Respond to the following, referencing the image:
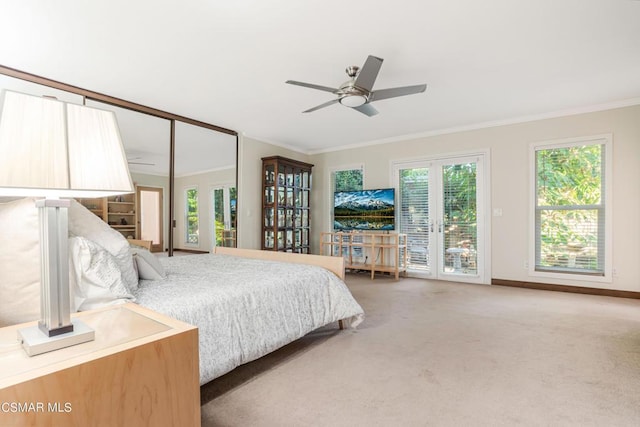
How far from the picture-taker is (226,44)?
8.42 ft

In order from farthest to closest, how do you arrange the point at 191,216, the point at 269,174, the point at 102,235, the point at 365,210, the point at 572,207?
the point at 365,210 < the point at 269,174 < the point at 191,216 < the point at 572,207 < the point at 102,235

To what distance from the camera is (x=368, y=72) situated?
256cm

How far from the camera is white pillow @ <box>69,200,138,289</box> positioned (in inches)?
60.8

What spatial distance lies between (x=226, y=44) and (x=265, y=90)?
93 centimetres

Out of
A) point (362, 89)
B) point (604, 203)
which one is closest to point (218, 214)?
point (362, 89)

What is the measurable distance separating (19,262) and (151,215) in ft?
9.77

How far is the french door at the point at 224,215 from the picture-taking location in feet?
16.0

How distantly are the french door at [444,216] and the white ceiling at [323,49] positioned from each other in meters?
1.26

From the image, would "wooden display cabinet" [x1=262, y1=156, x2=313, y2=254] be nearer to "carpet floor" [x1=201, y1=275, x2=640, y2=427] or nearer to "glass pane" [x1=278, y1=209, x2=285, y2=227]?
"glass pane" [x1=278, y1=209, x2=285, y2=227]

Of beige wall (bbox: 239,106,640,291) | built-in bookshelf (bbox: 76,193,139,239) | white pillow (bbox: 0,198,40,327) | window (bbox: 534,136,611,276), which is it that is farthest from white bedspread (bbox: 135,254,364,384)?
window (bbox: 534,136,611,276)

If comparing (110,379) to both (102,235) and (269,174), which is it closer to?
(102,235)

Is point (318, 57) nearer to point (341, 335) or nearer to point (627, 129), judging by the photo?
point (341, 335)

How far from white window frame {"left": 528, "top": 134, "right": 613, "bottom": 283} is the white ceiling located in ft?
1.53

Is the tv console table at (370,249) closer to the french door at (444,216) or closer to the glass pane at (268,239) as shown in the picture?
the french door at (444,216)
